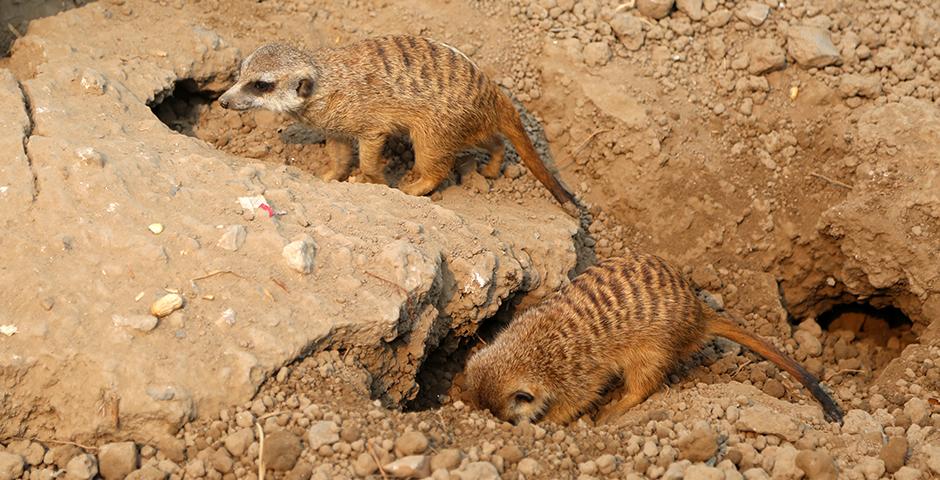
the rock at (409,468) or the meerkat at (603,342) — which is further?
the meerkat at (603,342)

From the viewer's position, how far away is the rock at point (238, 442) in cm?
273

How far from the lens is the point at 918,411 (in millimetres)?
3361

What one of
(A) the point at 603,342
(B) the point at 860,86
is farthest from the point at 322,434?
(B) the point at 860,86

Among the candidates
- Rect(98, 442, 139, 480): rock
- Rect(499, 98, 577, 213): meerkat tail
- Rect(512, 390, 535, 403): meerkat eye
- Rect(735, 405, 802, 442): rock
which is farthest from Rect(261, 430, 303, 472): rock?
Rect(499, 98, 577, 213): meerkat tail

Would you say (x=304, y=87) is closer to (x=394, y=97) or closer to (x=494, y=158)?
(x=394, y=97)

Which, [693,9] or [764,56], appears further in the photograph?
[693,9]

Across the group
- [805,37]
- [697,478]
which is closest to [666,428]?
[697,478]

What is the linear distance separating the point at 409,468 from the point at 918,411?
6.54 feet

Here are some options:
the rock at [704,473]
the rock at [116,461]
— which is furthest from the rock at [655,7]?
the rock at [116,461]

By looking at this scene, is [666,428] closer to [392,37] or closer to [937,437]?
[937,437]

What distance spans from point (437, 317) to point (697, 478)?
120 centimetres

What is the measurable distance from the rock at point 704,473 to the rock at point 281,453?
123cm

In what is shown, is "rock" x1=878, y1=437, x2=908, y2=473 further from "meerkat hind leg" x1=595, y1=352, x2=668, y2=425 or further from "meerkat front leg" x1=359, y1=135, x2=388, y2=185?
"meerkat front leg" x1=359, y1=135, x2=388, y2=185

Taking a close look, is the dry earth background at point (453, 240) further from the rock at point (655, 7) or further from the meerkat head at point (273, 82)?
the meerkat head at point (273, 82)
